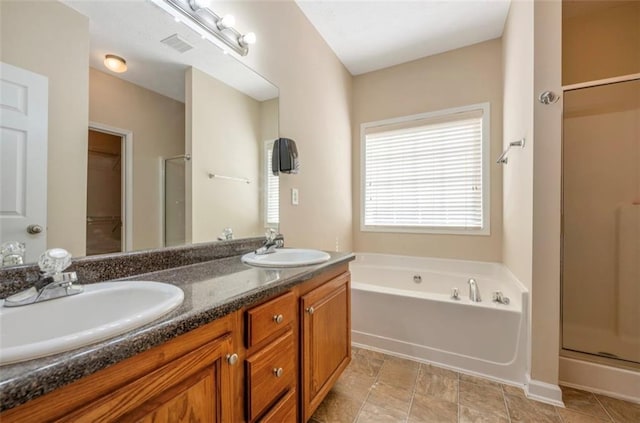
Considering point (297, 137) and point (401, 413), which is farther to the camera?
point (297, 137)

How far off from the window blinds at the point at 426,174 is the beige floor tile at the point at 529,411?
1.41 metres

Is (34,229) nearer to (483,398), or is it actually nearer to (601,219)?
(483,398)

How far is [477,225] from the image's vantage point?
251 cm

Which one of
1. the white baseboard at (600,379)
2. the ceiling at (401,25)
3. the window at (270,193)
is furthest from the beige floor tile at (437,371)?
the ceiling at (401,25)

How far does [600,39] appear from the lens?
1.94 meters

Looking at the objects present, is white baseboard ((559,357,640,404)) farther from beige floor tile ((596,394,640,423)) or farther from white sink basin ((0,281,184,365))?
white sink basin ((0,281,184,365))

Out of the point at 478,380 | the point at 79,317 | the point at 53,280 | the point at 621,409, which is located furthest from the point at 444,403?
the point at 53,280

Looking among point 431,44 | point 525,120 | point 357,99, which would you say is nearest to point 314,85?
point 357,99

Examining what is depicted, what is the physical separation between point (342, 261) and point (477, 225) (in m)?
1.74

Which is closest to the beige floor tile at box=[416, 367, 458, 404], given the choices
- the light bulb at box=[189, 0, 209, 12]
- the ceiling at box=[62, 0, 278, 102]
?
the ceiling at box=[62, 0, 278, 102]

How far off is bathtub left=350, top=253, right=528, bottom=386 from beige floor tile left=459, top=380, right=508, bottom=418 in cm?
13

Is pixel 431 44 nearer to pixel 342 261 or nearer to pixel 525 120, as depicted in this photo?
pixel 525 120

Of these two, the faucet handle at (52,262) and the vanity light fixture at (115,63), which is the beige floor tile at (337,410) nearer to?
the faucet handle at (52,262)

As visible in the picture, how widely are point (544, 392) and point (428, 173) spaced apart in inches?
72.5
